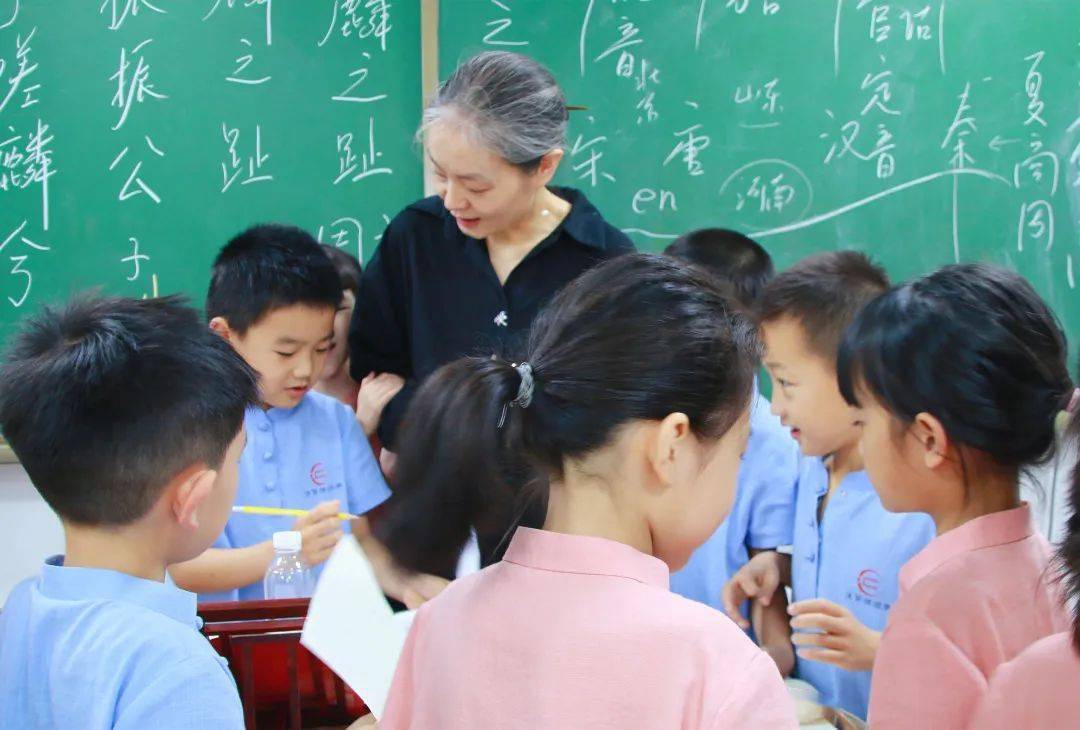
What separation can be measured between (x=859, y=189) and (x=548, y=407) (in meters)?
2.08

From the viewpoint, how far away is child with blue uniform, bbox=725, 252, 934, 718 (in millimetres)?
1612

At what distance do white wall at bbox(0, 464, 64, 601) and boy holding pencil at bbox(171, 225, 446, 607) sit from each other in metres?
0.97

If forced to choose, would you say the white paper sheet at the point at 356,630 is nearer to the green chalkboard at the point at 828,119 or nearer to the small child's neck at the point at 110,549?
the small child's neck at the point at 110,549

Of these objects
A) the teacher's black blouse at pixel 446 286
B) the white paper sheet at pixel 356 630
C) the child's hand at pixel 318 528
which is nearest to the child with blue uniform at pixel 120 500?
the white paper sheet at pixel 356 630

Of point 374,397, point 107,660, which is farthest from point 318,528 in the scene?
point 107,660

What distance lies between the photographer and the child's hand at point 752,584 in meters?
1.74

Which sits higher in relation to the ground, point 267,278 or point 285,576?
point 267,278

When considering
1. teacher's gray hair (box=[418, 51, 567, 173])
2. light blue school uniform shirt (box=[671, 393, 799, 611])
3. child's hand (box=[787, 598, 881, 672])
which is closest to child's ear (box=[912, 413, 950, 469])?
child's hand (box=[787, 598, 881, 672])

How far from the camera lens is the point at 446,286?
2.04 m

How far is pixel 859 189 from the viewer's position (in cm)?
271

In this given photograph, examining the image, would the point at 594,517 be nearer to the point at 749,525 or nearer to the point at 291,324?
the point at 749,525

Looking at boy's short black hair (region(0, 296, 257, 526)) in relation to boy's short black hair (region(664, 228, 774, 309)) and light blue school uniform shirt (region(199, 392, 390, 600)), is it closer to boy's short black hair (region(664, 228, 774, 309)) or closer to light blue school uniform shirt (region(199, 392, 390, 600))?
light blue school uniform shirt (region(199, 392, 390, 600))

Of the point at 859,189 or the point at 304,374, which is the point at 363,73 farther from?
the point at 859,189

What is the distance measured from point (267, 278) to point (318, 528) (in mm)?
545
